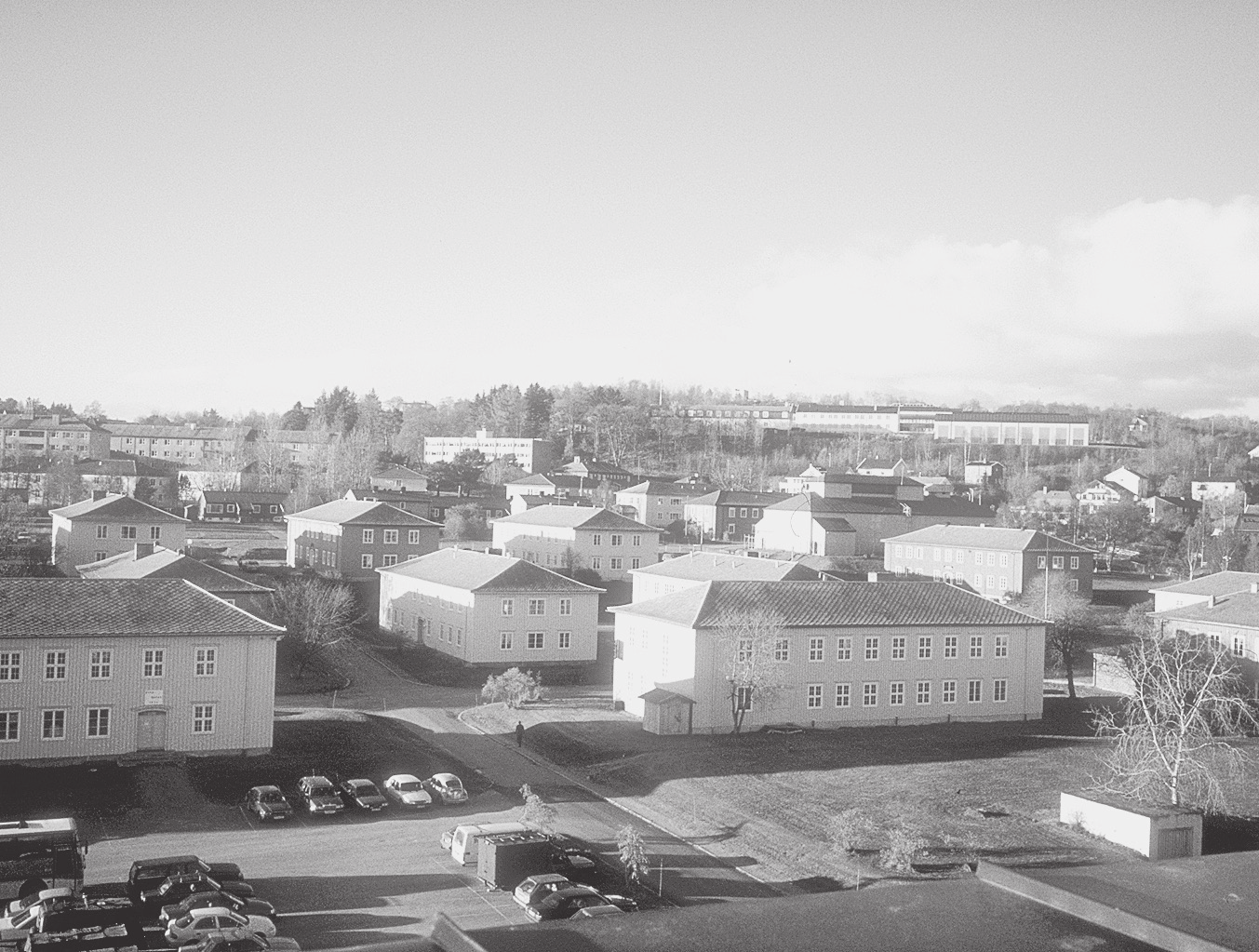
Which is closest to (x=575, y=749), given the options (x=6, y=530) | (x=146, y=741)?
(x=146, y=741)

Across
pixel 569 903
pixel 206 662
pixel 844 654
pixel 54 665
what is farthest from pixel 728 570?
pixel 569 903

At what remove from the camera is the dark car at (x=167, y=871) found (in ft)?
58.0

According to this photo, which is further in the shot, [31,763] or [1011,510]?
[1011,510]

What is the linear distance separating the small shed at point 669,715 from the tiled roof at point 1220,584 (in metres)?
27.4

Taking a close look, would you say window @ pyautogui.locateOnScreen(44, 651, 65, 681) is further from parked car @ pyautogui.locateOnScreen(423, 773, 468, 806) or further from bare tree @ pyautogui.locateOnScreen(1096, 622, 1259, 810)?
bare tree @ pyautogui.locateOnScreen(1096, 622, 1259, 810)

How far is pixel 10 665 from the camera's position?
24922 millimetres

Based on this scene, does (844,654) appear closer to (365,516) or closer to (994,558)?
(365,516)

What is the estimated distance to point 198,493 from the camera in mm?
93875

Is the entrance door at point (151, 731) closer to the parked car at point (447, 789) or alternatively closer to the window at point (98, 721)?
the window at point (98, 721)

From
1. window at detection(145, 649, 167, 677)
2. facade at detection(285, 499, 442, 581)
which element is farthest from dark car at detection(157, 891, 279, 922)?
facade at detection(285, 499, 442, 581)

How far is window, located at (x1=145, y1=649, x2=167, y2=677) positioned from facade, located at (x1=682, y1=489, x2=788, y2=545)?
200 feet

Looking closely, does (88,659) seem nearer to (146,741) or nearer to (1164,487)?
(146,741)

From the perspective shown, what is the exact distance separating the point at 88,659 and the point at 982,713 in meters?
25.6

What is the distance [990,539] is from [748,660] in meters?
36.4
